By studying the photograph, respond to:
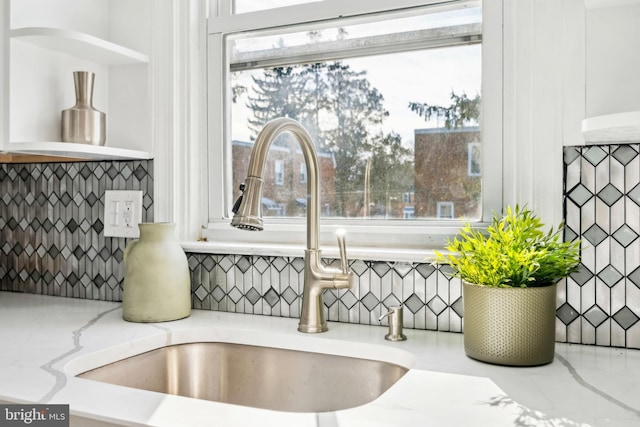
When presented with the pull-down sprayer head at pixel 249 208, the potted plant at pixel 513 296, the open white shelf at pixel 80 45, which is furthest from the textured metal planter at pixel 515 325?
the open white shelf at pixel 80 45

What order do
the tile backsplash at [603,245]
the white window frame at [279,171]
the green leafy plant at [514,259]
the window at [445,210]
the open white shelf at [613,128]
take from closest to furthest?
the open white shelf at [613,128] < the green leafy plant at [514,259] < the tile backsplash at [603,245] < the window at [445,210] < the white window frame at [279,171]

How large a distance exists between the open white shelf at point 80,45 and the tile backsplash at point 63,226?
0.28 metres

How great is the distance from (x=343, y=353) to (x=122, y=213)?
0.80 meters

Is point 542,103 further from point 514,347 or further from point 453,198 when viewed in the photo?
point 514,347

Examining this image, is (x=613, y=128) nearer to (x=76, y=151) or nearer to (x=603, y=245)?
(x=603, y=245)

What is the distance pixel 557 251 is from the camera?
107cm

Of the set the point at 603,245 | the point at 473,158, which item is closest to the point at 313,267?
the point at 473,158

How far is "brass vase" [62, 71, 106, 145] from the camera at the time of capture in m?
1.48

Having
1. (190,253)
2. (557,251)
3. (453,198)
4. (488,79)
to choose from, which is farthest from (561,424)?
(190,253)

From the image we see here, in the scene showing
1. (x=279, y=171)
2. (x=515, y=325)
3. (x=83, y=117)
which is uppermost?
(x=83, y=117)

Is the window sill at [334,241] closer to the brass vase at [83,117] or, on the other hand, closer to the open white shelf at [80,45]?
the brass vase at [83,117]

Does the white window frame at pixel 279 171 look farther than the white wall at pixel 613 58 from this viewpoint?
Yes

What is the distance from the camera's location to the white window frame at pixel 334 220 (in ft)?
4.31

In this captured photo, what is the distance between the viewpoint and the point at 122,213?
64.9 inches
